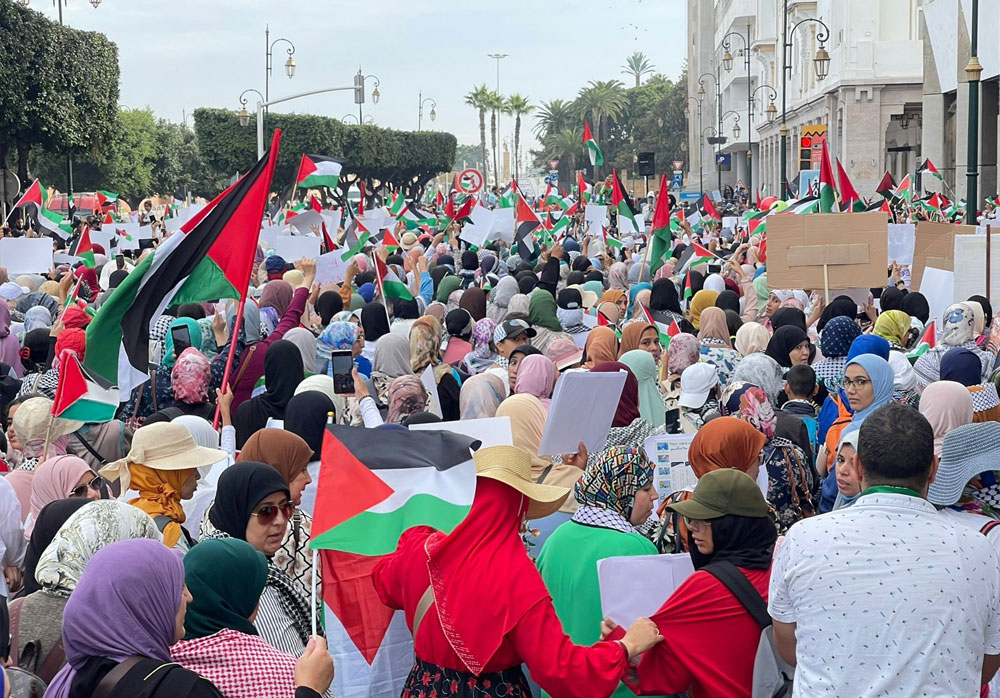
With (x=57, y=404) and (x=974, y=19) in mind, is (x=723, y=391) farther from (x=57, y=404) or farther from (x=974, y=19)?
(x=974, y=19)

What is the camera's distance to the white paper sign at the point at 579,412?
477 centimetres

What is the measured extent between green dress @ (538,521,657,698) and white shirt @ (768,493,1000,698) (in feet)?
2.47

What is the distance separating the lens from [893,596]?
3119mm

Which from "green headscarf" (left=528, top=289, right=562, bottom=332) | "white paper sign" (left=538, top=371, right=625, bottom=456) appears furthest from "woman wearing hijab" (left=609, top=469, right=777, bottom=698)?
"green headscarf" (left=528, top=289, right=562, bottom=332)

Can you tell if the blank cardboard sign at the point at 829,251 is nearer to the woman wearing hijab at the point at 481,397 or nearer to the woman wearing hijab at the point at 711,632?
the woman wearing hijab at the point at 481,397

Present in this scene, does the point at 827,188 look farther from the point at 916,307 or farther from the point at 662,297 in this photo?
the point at 662,297

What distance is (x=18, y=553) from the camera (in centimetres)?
462

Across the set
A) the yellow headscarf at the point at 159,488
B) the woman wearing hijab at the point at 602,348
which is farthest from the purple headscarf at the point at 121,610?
the woman wearing hijab at the point at 602,348

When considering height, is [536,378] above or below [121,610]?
above

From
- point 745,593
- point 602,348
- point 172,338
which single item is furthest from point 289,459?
point 172,338

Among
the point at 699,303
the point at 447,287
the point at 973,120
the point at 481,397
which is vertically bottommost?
the point at 481,397

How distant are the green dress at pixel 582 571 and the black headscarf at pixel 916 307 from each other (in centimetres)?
647

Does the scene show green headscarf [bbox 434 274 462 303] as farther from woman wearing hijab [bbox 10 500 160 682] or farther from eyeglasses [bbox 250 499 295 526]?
woman wearing hijab [bbox 10 500 160 682]

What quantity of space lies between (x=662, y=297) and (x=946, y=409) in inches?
188
